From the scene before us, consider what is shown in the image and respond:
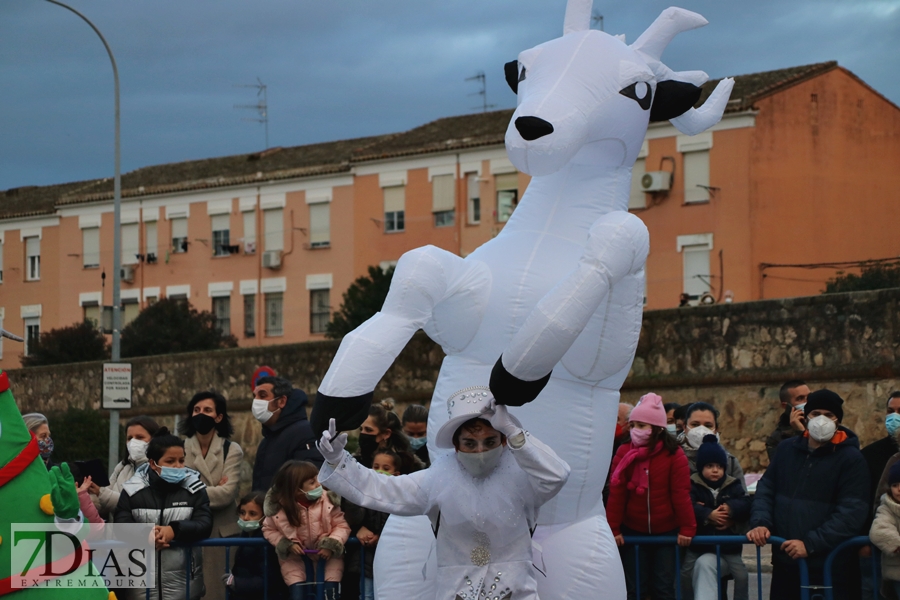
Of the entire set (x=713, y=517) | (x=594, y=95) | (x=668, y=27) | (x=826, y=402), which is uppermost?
(x=668, y=27)

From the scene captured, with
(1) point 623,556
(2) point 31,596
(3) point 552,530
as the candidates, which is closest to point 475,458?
(3) point 552,530

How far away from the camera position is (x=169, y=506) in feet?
26.3

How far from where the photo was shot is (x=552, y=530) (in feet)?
18.6

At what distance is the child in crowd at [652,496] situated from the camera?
310 inches

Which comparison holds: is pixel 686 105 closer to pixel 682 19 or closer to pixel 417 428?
pixel 682 19

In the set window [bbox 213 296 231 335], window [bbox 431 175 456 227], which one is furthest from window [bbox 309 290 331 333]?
window [bbox 431 175 456 227]

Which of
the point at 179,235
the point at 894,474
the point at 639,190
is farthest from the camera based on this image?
the point at 179,235

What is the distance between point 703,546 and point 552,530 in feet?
8.61

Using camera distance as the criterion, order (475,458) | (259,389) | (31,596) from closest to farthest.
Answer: (475,458), (31,596), (259,389)

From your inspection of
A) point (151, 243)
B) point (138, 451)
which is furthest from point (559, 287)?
Answer: point (151, 243)

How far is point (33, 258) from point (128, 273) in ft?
18.3

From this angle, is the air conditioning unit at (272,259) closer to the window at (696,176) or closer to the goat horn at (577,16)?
the window at (696,176)

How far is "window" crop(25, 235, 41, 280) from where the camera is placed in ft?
158

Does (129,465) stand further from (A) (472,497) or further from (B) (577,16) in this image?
(B) (577,16)
